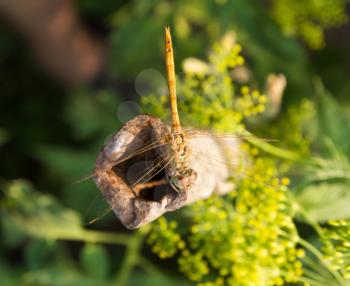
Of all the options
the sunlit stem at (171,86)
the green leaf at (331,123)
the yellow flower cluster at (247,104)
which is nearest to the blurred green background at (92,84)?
the green leaf at (331,123)

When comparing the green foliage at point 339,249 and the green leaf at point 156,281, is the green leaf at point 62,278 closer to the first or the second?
the green leaf at point 156,281

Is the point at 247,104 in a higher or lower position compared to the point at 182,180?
higher

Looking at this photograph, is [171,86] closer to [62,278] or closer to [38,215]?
[62,278]

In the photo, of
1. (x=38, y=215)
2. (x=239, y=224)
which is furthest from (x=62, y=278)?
(x=239, y=224)

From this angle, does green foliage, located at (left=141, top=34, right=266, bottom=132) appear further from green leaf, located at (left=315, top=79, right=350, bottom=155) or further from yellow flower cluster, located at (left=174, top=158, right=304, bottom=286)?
green leaf, located at (left=315, top=79, right=350, bottom=155)

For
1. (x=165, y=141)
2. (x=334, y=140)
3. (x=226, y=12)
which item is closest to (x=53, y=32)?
(x=226, y=12)

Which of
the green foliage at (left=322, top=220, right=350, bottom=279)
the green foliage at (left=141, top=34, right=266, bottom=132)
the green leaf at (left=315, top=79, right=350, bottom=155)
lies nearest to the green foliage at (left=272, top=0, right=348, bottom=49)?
the green leaf at (left=315, top=79, right=350, bottom=155)

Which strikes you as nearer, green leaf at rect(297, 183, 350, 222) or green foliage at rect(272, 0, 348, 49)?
green leaf at rect(297, 183, 350, 222)
